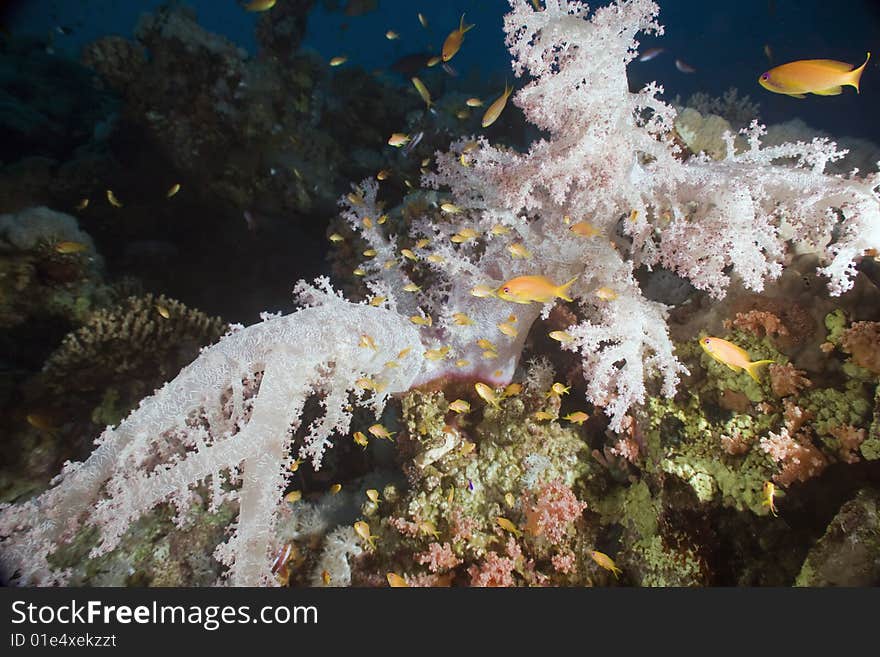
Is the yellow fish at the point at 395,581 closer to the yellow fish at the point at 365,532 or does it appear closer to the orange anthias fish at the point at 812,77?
the yellow fish at the point at 365,532

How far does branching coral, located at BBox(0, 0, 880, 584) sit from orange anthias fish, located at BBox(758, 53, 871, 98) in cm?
39

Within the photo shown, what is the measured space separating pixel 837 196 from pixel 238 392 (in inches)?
178

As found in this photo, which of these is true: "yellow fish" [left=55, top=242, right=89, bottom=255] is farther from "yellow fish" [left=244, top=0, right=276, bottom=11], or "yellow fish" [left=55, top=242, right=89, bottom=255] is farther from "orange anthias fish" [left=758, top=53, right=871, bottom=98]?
"orange anthias fish" [left=758, top=53, right=871, bottom=98]

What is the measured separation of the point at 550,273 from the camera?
3492 mm

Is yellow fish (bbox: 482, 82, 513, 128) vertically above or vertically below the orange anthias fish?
above

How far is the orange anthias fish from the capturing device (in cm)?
269

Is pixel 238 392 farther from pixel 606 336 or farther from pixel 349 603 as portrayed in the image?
pixel 606 336

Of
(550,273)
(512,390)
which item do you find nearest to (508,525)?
(512,390)

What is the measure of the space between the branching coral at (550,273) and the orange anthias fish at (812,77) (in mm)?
388

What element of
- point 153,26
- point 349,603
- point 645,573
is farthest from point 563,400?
point 153,26

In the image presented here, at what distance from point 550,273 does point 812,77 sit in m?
2.21

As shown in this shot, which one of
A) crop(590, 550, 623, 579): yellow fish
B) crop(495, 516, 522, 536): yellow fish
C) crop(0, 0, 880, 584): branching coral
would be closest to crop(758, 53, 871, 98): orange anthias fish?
crop(0, 0, 880, 584): branching coral

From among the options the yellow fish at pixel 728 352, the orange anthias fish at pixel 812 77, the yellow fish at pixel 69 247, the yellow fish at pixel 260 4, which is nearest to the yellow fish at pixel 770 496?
the yellow fish at pixel 728 352

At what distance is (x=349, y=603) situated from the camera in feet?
8.58
